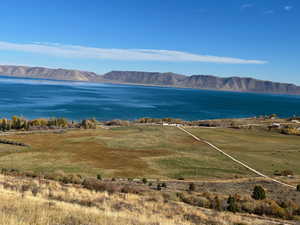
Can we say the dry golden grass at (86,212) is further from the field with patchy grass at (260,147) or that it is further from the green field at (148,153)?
the field with patchy grass at (260,147)

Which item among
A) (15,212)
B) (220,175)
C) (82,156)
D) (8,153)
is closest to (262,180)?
(220,175)

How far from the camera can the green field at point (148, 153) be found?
32.5 m

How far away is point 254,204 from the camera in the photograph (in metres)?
19.7

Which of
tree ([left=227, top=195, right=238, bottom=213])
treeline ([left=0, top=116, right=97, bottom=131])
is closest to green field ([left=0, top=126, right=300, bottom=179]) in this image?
treeline ([left=0, top=116, right=97, bottom=131])

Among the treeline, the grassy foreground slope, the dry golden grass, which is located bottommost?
the grassy foreground slope

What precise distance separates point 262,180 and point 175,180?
8978 mm

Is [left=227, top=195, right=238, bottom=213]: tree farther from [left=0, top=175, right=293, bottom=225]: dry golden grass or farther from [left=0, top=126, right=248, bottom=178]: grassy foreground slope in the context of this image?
[left=0, top=126, right=248, bottom=178]: grassy foreground slope

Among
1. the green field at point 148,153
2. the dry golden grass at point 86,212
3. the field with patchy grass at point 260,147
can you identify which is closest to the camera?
the dry golden grass at point 86,212

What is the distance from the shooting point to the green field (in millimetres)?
32469

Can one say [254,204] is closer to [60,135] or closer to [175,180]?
[175,180]

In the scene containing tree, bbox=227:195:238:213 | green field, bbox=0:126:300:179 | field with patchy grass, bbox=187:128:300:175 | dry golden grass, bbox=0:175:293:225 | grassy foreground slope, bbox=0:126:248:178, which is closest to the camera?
dry golden grass, bbox=0:175:293:225

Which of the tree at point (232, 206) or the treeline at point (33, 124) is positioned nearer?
the tree at point (232, 206)

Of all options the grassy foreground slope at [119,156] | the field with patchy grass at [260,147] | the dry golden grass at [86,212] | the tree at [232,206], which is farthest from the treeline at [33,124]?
the tree at [232,206]

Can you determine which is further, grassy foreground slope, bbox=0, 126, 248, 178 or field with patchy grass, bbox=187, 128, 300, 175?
field with patchy grass, bbox=187, 128, 300, 175
